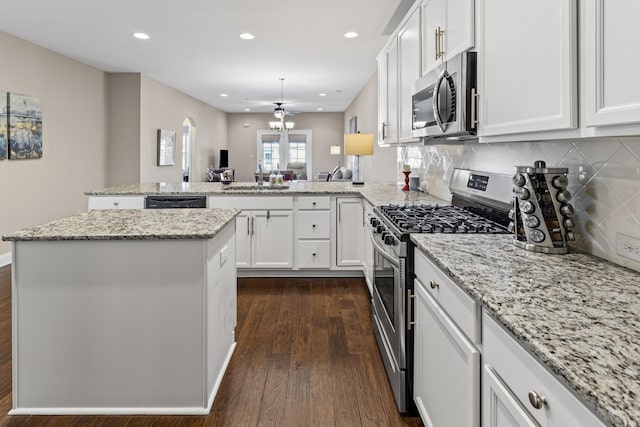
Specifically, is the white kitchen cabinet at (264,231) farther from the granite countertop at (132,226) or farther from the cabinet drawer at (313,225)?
the granite countertop at (132,226)

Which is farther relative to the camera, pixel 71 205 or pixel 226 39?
pixel 71 205

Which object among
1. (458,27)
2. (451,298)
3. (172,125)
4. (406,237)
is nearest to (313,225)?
(406,237)

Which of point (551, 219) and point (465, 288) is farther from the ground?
point (551, 219)

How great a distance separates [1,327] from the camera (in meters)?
3.08

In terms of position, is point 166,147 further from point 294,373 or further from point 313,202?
point 294,373

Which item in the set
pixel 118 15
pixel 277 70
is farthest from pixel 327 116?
pixel 118 15

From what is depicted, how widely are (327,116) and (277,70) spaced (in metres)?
7.14

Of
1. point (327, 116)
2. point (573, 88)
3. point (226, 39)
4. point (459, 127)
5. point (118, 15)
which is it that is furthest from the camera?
point (327, 116)

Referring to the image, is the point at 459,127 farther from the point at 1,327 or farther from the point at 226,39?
the point at 226,39

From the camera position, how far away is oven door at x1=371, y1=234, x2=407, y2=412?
200 centimetres

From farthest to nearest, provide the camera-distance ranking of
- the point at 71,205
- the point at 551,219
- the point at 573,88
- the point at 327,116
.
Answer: the point at 327,116
the point at 71,205
the point at 551,219
the point at 573,88

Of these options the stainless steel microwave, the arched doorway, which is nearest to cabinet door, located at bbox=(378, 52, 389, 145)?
the stainless steel microwave

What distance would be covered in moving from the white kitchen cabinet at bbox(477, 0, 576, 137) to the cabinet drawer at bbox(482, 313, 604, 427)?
613mm

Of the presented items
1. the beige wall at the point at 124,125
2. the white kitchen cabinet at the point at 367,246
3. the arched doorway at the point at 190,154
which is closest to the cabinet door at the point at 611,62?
the white kitchen cabinet at the point at 367,246
